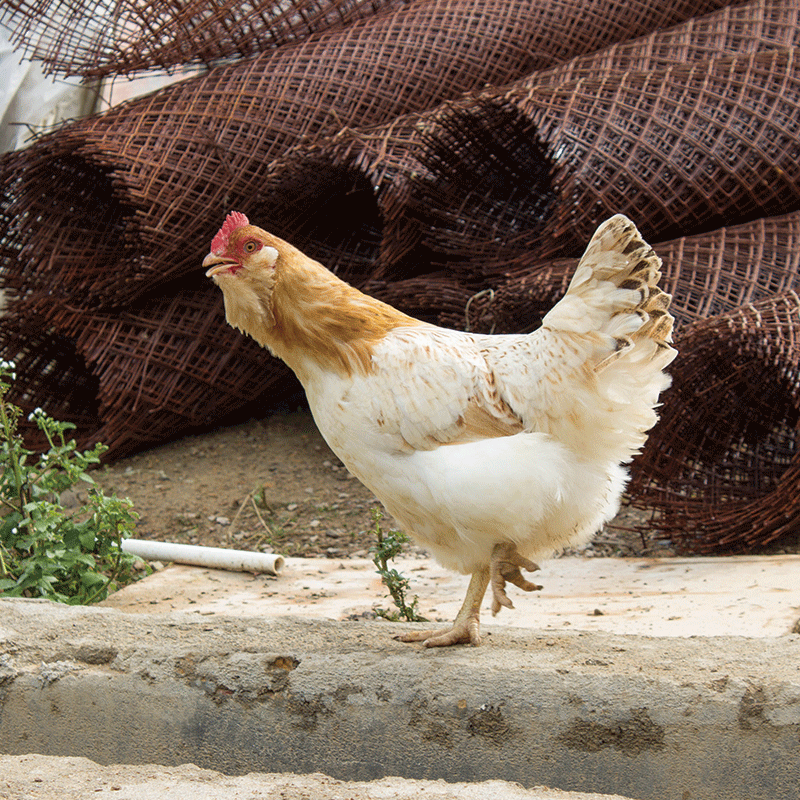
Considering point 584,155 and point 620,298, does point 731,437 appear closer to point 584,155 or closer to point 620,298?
point 584,155

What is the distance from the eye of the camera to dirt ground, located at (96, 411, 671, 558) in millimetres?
4574

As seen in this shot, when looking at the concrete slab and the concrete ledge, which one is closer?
the concrete ledge

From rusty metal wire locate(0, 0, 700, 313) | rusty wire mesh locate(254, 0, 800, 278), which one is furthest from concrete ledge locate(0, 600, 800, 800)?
rusty metal wire locate(0, 0, 700, 313)

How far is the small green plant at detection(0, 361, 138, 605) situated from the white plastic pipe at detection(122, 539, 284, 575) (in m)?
0.51

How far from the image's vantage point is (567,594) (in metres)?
3.69

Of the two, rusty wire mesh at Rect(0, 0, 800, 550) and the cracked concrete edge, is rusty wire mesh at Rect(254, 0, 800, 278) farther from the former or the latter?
the cracked concrete edge

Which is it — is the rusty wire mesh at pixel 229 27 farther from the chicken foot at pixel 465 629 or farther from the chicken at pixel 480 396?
the chicken foot at pixel 465 629

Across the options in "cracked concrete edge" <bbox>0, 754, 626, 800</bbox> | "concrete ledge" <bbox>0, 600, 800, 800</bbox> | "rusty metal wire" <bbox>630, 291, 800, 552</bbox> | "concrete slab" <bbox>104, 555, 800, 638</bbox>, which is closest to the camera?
"cracked concrete edge" <bbox>0, 754, 626, 800</bbox>

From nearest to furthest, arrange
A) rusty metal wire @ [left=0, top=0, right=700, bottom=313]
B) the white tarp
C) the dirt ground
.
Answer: the dirt ground, rusty metal wire @ [left=0, top=0, right=700, bottom=313], the white tarp

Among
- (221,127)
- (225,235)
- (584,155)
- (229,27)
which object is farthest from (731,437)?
(229,27)

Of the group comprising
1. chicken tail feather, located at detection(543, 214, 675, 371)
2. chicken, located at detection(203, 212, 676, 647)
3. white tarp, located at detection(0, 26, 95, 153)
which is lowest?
chicken, located at detection(203, 212, 676, 647)

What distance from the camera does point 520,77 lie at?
5.68 metres

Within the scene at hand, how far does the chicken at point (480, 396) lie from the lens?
2373mm

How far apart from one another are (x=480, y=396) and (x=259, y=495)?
9.15ft
